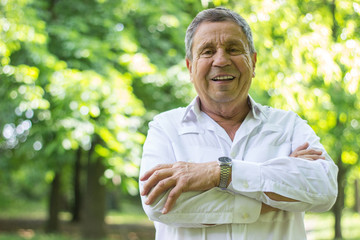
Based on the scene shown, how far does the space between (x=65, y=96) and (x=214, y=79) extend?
407 cm

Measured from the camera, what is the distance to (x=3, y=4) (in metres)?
5.89

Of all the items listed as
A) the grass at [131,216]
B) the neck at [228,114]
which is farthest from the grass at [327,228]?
the neck at [228,114]

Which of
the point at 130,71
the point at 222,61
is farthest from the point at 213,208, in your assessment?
the point at 130,71

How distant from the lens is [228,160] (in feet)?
6.27

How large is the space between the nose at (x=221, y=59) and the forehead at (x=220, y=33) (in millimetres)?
54

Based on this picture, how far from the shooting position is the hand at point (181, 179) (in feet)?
6.15

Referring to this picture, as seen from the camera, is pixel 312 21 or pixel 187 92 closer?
pixel 312 21

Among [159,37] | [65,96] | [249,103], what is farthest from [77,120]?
[249,103]

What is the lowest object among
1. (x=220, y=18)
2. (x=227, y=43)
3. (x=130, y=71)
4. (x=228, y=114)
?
(x=228, y=114)

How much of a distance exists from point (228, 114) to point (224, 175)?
0.47 metres

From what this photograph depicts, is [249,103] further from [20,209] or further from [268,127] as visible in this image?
[20,209]

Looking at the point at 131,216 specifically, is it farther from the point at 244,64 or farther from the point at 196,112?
the point at 244,64

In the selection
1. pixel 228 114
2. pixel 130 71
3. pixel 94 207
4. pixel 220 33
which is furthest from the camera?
pixel 94 207

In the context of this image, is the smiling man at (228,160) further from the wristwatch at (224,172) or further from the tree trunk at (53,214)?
the tree trunk at (53,214)
